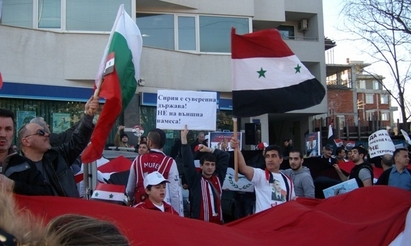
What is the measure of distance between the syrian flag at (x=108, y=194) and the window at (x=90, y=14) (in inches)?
495

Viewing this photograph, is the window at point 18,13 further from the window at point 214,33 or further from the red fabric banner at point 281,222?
the red fabric banner at point 281,222

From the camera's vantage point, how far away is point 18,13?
15695 mm

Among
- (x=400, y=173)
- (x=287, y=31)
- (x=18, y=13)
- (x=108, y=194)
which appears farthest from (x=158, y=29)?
(x=108, y=194)

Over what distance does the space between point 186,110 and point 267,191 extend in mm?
2657

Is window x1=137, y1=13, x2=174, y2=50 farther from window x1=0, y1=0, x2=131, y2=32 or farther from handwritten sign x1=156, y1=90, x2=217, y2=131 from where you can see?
handwritten sign x1=156, y1=90, x2=217, y2=131

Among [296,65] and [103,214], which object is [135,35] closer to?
[296,65]

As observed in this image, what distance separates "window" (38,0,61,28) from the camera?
1596 centimetres

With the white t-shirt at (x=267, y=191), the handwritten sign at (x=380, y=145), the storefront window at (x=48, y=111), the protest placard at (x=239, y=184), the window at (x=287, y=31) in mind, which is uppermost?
the window at (x=287, y=31)

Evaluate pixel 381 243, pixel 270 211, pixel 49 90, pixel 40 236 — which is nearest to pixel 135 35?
pixel 270 211

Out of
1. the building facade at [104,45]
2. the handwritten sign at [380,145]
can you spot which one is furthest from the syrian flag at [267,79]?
the building facade at [104,45]

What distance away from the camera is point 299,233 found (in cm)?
368

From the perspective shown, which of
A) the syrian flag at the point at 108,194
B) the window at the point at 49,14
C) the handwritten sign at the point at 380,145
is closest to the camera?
the syrian flag at the point at 108,194

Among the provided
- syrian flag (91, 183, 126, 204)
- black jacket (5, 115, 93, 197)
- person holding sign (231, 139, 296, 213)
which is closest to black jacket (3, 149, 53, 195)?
black jacket (5, 115, 93, 197)

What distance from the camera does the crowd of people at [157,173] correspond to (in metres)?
3.57
